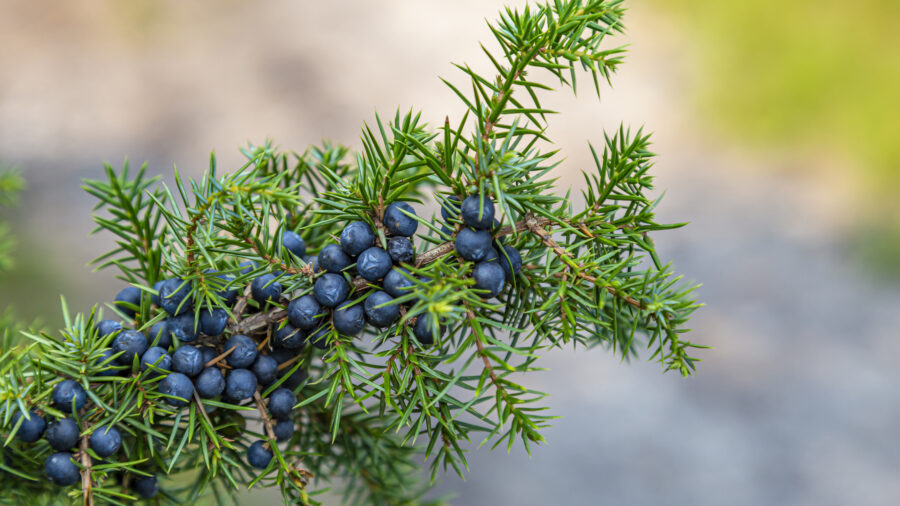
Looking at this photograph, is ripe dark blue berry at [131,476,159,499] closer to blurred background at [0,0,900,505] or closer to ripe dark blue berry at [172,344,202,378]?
ripe dark blue berry at [172,344,202,378]

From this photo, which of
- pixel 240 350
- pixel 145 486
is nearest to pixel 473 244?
pixel 240 350

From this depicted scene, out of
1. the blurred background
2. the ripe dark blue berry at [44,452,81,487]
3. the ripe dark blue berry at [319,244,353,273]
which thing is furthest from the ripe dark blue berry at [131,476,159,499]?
the blurred background

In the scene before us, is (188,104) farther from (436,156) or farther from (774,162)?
(436,156)

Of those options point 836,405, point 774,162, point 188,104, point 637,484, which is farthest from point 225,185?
point 774,162

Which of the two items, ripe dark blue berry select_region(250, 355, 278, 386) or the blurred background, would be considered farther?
the blurred background

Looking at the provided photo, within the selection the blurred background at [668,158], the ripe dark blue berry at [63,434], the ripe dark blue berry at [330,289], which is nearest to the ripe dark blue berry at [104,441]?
the ripe dark blue berry at [63,434]

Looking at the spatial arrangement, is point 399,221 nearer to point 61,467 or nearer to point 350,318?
point 350,318
